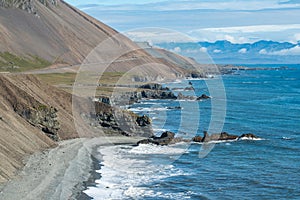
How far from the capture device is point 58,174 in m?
56.6

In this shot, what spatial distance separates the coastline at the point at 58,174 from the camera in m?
47.8

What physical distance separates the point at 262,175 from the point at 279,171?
344cm

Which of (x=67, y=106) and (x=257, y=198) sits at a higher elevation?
(x=67, y=106)

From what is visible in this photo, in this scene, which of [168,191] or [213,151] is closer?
[168,191]

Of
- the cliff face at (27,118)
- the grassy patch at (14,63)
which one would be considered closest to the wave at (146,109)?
the cliff face at (27,118)

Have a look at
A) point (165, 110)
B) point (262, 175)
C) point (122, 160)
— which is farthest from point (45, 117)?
point (165, 110)

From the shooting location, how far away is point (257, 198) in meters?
51.1

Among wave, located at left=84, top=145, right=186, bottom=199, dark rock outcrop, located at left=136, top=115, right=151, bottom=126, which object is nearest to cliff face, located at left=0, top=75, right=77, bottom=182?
wave, located at left=84, top=145, right=186, bottom=199

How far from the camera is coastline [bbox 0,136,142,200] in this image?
47.8 metres

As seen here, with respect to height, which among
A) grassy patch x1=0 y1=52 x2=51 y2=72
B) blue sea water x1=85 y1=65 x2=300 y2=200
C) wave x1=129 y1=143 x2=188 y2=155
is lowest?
blue sea water x1=85 y1=65 x2=300 y2=200

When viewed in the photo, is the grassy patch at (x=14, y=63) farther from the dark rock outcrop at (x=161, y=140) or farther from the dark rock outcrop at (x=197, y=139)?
the dark rock outcrop at (x=197, y=139)

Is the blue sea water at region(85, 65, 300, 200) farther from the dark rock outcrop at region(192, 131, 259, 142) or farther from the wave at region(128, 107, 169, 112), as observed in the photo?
the wave at region(128, 107, 169, 112)

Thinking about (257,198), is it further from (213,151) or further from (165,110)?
(165,110)

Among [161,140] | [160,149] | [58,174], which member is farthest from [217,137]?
[58,174]
